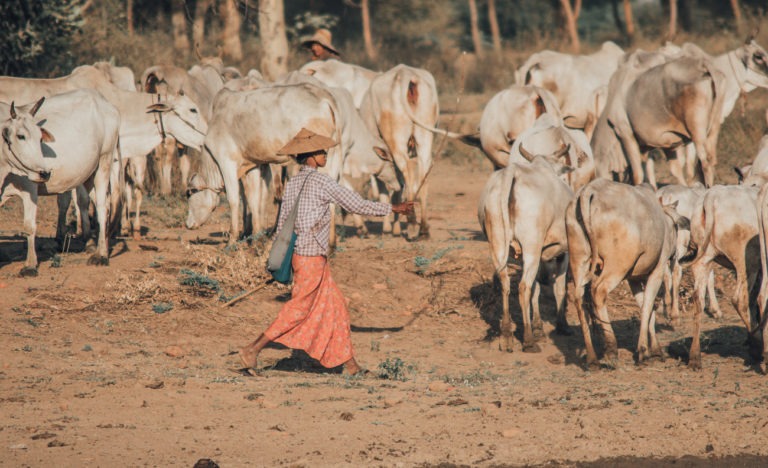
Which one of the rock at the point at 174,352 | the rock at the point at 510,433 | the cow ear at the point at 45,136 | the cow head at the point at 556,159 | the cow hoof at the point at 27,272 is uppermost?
the cow ear at the point at 45,136

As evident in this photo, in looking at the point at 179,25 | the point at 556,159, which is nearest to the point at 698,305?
the point at 556,159

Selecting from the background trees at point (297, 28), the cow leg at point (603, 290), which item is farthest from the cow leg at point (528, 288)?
the background trees at point (297, 28)

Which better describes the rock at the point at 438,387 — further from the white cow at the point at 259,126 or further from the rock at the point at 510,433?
the white cow at the point at 259,126

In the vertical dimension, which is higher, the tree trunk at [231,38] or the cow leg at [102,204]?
the tree trunk at [231,38]

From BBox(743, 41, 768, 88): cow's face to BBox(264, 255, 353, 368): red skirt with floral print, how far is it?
31.7ft

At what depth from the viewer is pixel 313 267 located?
8.33 meters

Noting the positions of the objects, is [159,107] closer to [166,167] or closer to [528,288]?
[166,167]

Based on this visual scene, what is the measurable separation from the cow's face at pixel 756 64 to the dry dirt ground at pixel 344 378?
14.7ft

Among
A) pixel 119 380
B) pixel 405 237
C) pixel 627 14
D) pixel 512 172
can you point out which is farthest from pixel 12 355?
pixel 627 14

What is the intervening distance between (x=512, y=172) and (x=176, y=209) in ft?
24.9

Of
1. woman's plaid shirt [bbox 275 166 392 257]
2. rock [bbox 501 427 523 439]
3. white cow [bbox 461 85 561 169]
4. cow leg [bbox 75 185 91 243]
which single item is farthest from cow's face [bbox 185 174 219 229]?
rock [bbox 501 427 523 439]

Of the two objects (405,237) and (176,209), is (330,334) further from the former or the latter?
(176,209)

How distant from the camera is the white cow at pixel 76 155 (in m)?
11.1

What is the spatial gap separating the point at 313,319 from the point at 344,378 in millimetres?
516
